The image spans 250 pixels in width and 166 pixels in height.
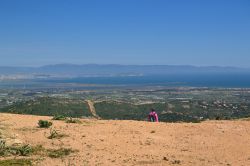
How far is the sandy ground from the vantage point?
1465 cm

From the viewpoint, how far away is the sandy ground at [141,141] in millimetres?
14648

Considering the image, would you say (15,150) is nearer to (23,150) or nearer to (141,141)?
(23,150)

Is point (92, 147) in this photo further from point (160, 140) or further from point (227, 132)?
point (227, 132)

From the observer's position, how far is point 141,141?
17.5m

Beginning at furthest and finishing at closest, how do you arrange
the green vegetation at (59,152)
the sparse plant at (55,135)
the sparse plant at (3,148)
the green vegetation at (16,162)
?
1. the sparse plant at (55,135)
2. the sparse plant at (3,148)
3. the green vegetation at (59,152)
4. the green vegetation at (16,162)

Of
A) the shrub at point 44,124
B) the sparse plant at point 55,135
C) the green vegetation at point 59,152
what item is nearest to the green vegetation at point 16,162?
the green vegetation at point 59,152

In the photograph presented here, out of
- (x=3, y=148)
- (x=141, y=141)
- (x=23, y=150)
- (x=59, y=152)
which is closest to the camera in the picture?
(x=23, y=150)

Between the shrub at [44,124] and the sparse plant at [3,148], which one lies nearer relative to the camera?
the sparse plant at [3,148]

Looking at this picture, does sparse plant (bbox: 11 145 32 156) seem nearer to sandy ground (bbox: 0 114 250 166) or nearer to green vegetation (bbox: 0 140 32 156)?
green vegetation (bbox: 0 140 32 156)

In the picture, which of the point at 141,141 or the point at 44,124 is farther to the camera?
the point at 44,124

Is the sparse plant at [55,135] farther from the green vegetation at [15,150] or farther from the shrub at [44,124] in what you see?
the green vegetation at [15,150]

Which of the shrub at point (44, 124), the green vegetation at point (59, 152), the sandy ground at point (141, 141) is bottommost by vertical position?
the green vegetation at point (59, 152)

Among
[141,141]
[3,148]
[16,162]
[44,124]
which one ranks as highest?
[44,124]

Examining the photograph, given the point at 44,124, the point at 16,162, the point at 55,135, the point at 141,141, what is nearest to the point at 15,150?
the point at 16,162
